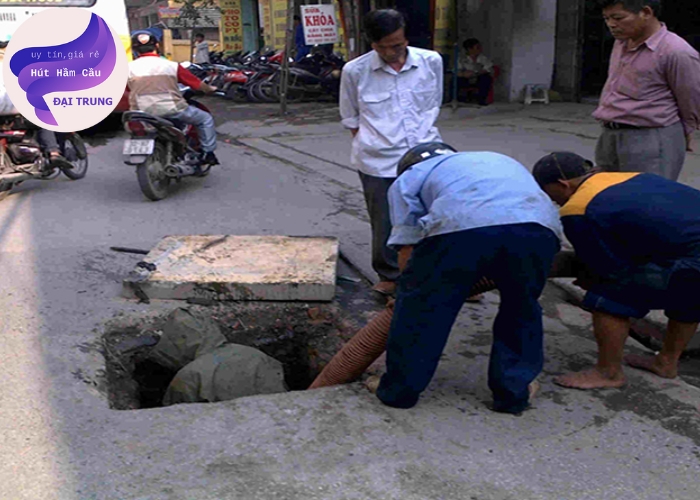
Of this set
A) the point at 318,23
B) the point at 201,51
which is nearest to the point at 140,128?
the point at 318,23

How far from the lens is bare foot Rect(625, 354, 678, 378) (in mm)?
3193

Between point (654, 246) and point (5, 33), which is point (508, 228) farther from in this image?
point (5, 33)

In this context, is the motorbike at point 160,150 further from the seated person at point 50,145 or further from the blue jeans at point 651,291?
the blue jeans at point 651,291

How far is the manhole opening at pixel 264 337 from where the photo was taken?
3764 millimetres

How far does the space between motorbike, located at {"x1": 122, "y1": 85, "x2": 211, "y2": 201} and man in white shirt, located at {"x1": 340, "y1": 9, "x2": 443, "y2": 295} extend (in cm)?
285

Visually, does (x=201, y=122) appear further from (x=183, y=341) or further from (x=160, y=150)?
(x=183, y=341)

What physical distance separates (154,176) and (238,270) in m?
2.59

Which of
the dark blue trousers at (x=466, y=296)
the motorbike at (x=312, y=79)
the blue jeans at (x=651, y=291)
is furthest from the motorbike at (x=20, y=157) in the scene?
the motorbike at (x=312, y=79)

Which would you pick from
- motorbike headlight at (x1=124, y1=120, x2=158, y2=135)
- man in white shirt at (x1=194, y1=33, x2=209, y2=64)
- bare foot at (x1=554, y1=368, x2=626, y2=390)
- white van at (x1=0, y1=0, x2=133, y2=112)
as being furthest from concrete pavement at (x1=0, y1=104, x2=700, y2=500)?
man in white shirt at (x1=194, y1=33, x2=209, y2=64)

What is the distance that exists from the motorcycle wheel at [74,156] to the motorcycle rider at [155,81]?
1.15 m

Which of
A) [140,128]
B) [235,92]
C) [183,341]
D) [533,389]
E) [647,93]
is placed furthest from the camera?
[235,92]

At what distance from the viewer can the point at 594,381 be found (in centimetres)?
311

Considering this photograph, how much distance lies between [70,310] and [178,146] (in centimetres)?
323

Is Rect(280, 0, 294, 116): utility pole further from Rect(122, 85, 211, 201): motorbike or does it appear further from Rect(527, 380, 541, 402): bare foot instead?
Rect(527, 380, 541, 402): bare foot
